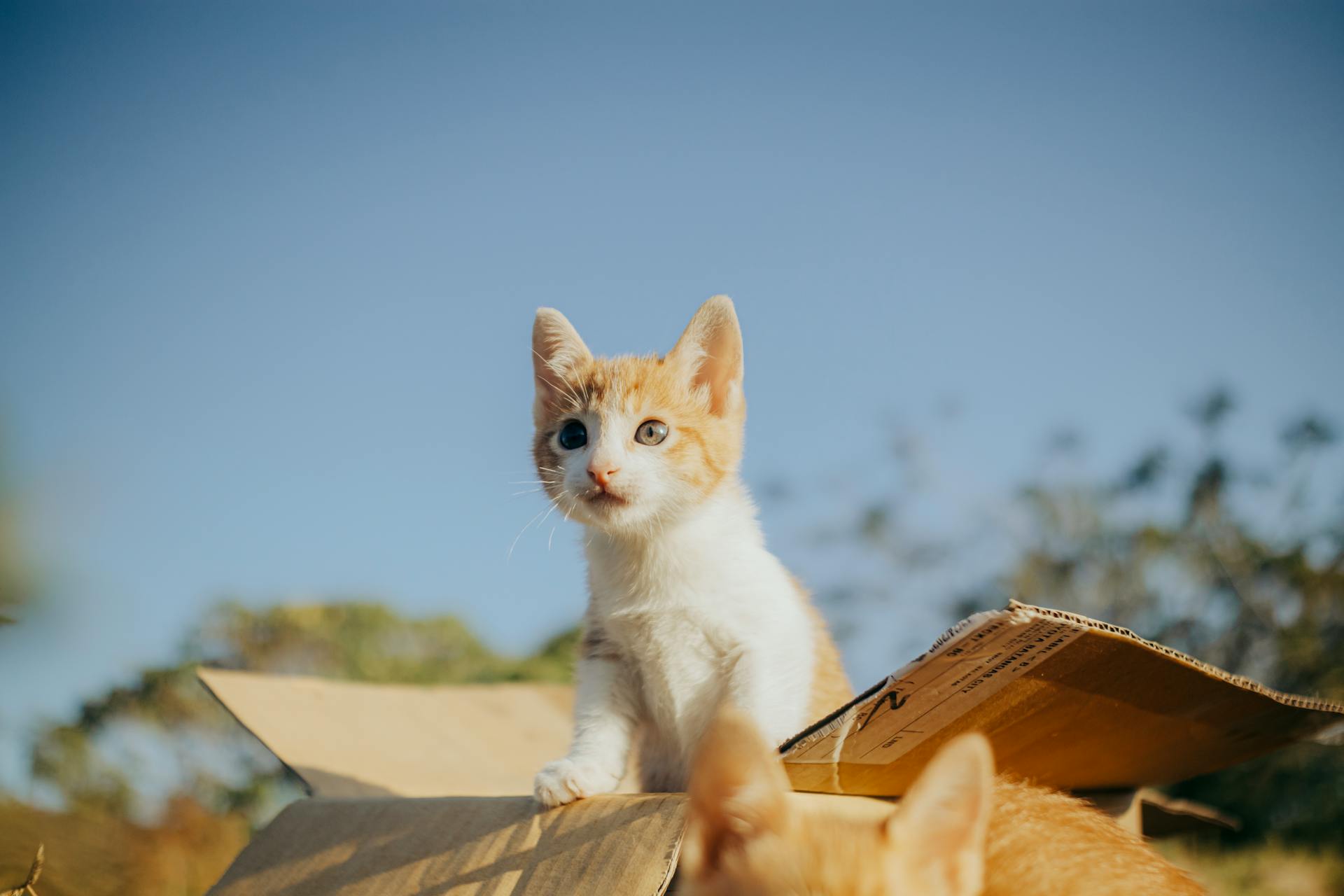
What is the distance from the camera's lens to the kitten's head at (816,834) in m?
0.76

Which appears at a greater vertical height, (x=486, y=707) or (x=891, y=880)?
(x=891, y=880)

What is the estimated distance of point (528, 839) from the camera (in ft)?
3.66

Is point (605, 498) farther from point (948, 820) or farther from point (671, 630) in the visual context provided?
point (948, 820)

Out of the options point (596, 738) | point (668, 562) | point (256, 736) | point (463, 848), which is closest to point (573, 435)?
point (668, 562)

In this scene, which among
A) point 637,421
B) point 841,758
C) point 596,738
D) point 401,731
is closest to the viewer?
point 841,758

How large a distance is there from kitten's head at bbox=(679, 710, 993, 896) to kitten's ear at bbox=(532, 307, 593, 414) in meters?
0.92

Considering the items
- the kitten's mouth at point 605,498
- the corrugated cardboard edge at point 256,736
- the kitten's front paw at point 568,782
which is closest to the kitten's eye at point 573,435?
the kitten's mouth at point 605,498

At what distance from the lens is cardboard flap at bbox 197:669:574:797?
1.70 m

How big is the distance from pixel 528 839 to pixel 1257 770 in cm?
269

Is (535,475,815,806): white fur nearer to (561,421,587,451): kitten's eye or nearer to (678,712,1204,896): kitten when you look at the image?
(561,421,587,451): kitten's eye

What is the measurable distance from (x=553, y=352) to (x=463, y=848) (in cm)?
85

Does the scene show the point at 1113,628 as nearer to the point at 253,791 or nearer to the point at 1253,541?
the point at 253,791

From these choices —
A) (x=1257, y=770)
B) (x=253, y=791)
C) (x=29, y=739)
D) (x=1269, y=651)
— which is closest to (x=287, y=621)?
(x=253, y=791)

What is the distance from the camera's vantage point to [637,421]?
1.49 metres
